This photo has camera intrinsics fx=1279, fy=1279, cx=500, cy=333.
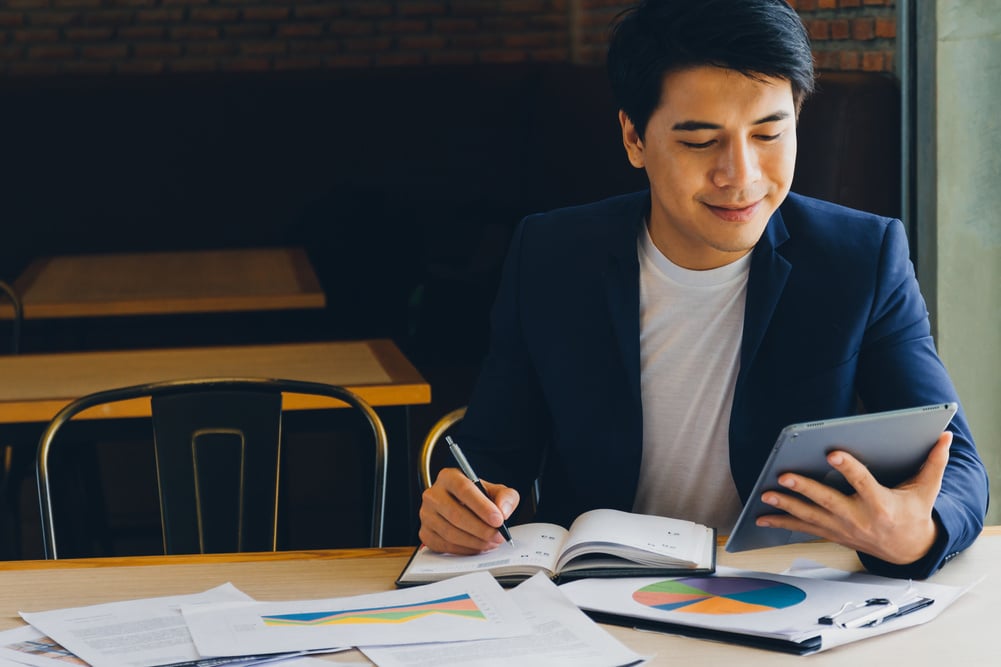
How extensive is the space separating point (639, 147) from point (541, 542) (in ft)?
1.77

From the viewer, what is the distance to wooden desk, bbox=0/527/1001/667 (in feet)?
3.75

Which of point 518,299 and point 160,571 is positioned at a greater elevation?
point 518,299

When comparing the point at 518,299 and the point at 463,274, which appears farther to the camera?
the point at 463,274

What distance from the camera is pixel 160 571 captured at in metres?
1.44

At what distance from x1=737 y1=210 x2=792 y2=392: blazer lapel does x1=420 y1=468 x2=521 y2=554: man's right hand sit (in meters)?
0.37

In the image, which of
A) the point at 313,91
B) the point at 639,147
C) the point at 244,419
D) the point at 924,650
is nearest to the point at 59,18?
the point at 313,91

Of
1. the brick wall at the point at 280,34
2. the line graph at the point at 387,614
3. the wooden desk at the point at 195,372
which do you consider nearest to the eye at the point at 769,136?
the line graph at the point at 387,614

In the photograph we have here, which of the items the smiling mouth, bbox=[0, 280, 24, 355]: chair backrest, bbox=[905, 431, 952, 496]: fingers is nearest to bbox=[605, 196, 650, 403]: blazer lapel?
the smiling mouth

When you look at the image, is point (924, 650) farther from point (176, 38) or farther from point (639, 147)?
point (176, 38)

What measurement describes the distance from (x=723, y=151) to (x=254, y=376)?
123 cm

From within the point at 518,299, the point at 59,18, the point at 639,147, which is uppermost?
the point at 59,18

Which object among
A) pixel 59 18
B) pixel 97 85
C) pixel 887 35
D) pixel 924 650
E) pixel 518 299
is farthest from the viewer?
pixel 59 18

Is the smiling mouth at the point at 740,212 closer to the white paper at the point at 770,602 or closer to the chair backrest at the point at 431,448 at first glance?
the white paper at the point at 770,602

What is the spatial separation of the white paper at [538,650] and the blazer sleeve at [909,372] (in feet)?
1.17
